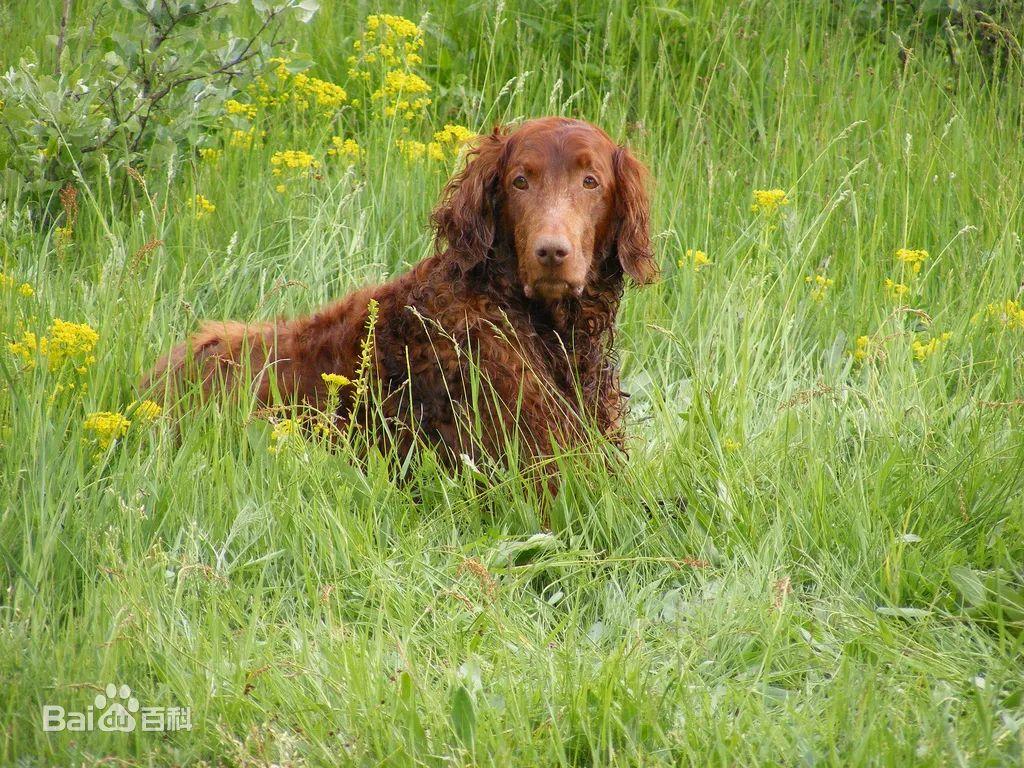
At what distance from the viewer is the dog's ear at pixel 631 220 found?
143 inches

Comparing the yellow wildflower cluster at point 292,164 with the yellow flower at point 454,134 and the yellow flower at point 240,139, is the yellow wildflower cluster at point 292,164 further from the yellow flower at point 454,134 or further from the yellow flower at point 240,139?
the yellow flower at point 454,134

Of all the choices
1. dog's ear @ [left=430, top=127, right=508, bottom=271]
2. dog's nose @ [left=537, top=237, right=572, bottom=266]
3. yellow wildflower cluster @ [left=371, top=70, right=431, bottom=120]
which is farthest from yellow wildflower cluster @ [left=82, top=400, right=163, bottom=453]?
yellow wildflower cluster @ [left=371, top=70, right=431, bottom=120]

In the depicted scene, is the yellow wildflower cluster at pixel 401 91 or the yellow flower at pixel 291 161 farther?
the yellow wildflower cluster at pixel 401 91

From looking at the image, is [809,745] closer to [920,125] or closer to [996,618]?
[996,618]

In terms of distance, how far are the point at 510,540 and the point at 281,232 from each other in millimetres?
2282

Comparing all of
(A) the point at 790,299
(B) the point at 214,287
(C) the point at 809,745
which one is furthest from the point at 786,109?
(C) the point at 809,745

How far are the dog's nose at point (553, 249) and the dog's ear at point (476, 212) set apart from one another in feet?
1.04

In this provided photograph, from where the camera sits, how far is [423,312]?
3564 millimetres

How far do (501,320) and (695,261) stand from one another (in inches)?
41.9

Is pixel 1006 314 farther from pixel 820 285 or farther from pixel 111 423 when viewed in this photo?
pixel 111 423

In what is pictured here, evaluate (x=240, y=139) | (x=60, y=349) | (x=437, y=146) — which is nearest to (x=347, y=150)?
(x=437, y=146)

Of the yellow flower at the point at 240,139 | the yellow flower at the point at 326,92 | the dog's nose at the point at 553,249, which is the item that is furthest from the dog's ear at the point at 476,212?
the yellow flower at the point at 240,139

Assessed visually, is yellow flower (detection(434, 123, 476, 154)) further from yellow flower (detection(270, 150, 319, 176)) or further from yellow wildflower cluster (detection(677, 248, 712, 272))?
yellow wildflower cluster (detection(677, 248, 712, 272))

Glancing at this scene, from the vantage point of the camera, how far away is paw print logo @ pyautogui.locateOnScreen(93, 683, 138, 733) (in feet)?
7.39
